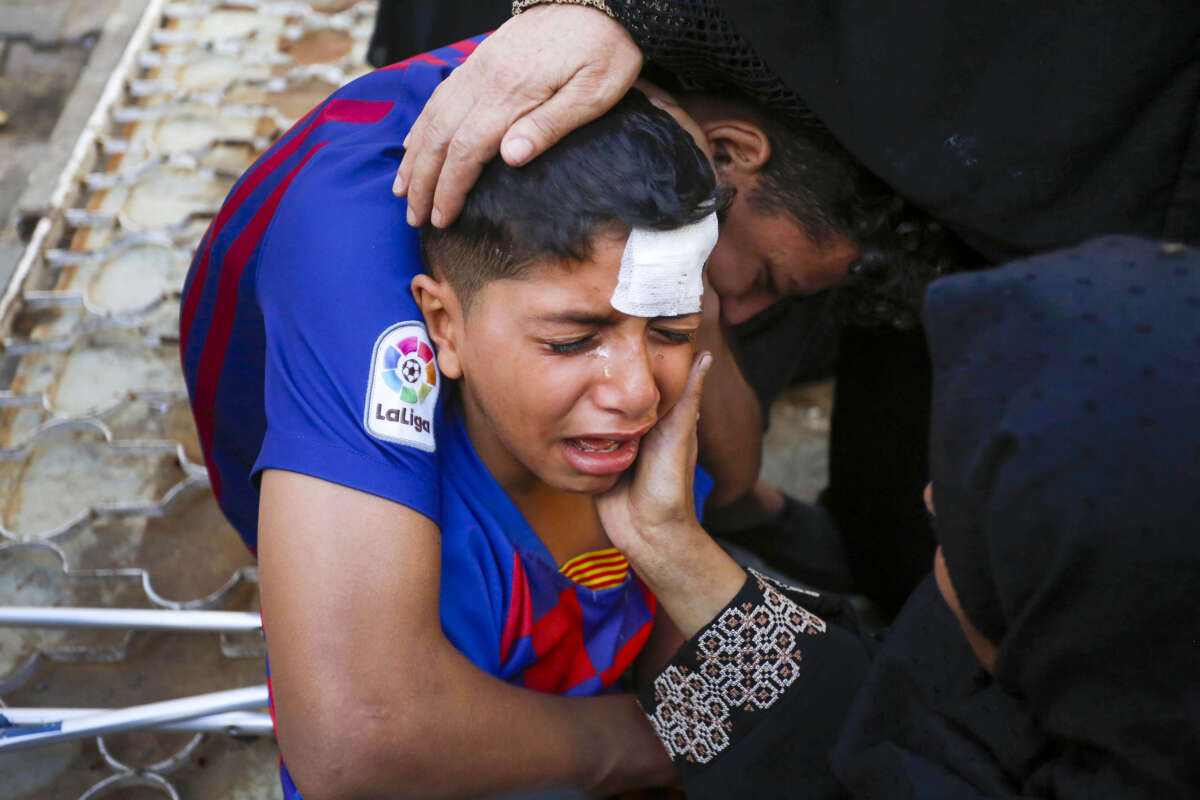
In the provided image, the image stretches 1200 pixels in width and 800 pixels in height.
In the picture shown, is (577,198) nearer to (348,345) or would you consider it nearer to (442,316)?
(442,316)

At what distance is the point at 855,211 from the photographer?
6.48 ft

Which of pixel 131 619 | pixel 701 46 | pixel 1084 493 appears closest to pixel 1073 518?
pixel 1084 493

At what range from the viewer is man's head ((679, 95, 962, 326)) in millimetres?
1901

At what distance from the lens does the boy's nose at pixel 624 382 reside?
158cm

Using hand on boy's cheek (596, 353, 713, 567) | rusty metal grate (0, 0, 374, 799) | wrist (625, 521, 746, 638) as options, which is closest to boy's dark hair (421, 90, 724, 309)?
hand on boy's cheek (596, 353, 713, 567)

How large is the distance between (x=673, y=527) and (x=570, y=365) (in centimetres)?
32

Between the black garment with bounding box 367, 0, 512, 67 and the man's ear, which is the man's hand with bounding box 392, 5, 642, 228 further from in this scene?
the black garment with bounding box 367, 0, 512, 67

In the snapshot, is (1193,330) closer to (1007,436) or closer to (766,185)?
(1007,436)

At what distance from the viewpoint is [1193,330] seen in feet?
3.17

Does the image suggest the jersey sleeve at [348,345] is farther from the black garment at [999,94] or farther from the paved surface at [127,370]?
the paved surface at [127,370]

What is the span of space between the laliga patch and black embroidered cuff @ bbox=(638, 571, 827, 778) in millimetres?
524

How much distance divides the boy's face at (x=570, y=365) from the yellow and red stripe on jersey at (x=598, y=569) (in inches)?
8.7

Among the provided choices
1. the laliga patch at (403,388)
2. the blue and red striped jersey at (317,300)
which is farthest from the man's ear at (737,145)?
the laliga patch at (403,388)

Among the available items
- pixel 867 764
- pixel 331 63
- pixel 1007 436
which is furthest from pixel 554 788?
pixel 331 63
